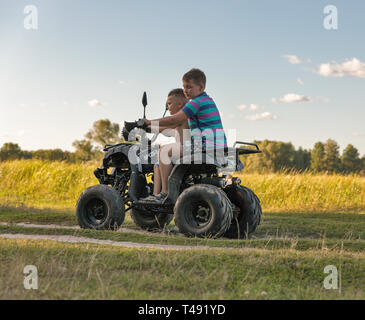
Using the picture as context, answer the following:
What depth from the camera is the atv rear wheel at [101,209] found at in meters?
8.65

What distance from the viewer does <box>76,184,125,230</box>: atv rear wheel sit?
8648 mm

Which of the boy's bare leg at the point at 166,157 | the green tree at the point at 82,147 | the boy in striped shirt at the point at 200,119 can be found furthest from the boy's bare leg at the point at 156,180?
the green tree at the point at 82,147

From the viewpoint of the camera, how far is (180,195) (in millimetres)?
7863

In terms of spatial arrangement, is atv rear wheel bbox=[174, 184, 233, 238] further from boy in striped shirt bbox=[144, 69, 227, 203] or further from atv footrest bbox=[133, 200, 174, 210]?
boy in striped shirt bbox=[144, 69, 227, 203]

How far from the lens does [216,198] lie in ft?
24.6

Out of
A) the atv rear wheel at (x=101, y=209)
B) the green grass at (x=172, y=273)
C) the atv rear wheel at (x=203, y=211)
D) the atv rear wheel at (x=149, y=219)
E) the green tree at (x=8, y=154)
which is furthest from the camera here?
the green tree at (x=8, y=154)

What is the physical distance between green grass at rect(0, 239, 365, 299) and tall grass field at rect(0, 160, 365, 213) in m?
10.5

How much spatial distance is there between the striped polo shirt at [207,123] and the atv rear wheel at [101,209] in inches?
74.6

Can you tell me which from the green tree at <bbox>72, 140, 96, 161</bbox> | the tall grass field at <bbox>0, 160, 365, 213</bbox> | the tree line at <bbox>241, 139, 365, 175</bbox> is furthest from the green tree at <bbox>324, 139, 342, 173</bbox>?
the tall grass field at <bbox>0, 160, 365, 213</bbox>

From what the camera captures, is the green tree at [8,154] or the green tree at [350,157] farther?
the green tree at [350,157]

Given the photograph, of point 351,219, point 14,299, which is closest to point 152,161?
point 14,299

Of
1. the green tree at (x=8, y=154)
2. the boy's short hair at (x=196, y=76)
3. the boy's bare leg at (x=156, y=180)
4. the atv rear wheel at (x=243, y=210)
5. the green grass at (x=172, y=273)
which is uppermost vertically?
the boy's short hair at (x=196, y=76)

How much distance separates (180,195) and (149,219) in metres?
2.07

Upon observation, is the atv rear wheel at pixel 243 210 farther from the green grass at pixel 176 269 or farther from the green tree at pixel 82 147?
the green tree at pixel 82 147
